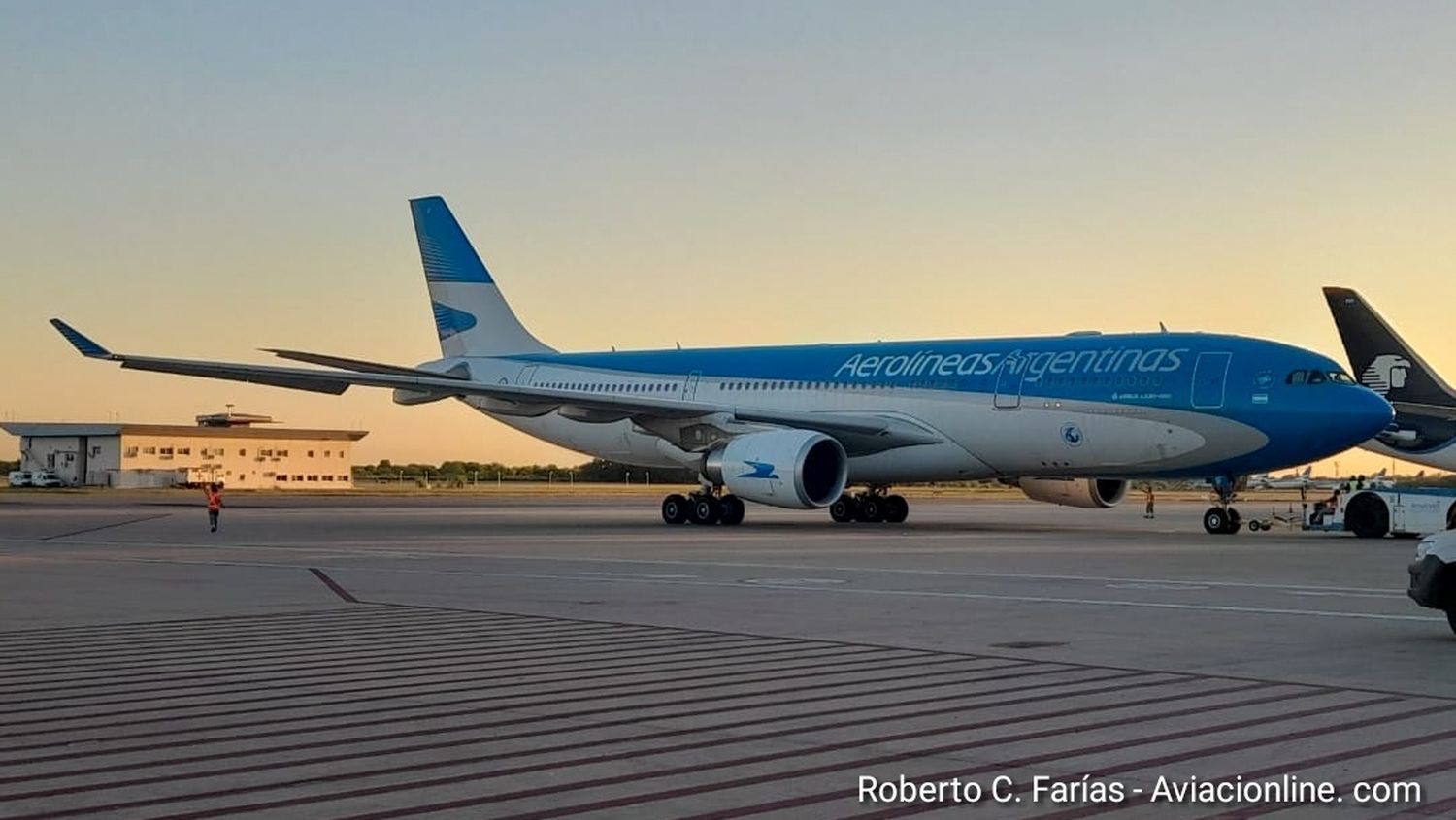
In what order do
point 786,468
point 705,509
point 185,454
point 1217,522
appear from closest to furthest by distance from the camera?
point 786,468 < point 1217,522 < point 705,509 < point 185,454

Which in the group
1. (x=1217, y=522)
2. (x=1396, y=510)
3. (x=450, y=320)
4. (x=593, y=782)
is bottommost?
(x=593, y=782)

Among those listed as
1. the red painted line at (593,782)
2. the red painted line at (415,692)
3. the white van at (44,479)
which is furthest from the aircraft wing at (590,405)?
the white van at (44,479)

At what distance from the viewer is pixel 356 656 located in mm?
9789

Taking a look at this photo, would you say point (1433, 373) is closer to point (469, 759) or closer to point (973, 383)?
point (973, 383)

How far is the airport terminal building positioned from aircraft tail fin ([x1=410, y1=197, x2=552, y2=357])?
46.8 metres

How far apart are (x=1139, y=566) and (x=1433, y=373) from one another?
18138 mm

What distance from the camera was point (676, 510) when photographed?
32250 mm

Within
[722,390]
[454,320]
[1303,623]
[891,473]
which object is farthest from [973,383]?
[1303,623]

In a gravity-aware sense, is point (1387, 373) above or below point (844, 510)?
above

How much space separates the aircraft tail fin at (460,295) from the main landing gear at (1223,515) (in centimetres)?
1711

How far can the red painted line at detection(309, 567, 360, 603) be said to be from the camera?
1420 cm

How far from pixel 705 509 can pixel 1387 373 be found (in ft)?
47.3

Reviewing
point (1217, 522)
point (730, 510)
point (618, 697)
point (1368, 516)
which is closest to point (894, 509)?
point (730, 510)

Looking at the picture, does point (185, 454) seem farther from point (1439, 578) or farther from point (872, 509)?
point (1439, 578)
